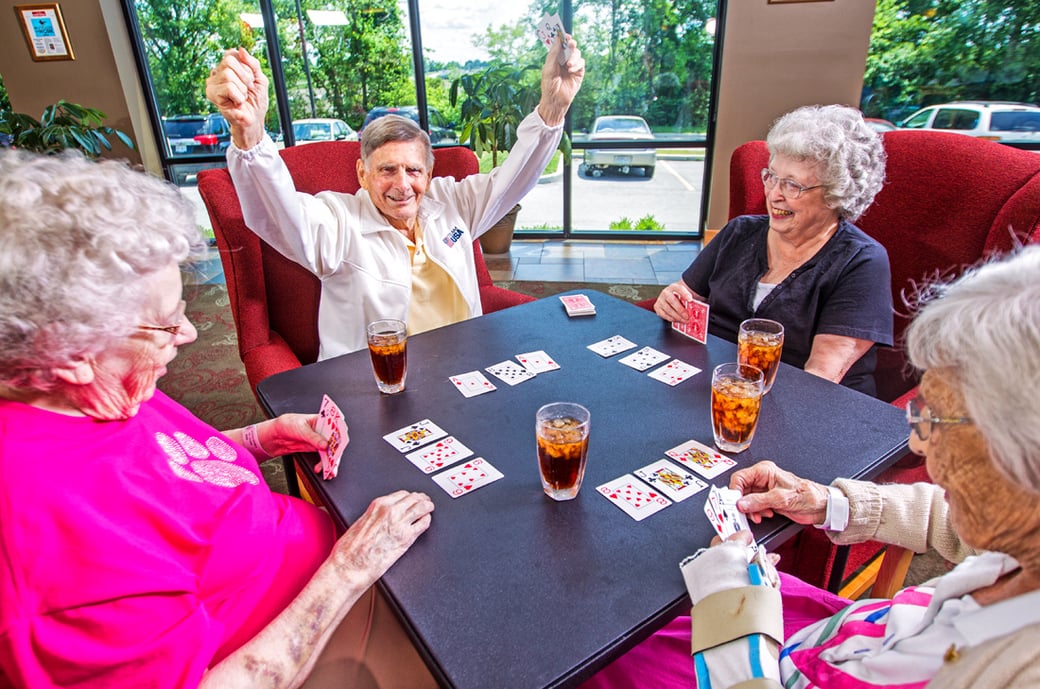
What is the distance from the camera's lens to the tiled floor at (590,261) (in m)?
4.64

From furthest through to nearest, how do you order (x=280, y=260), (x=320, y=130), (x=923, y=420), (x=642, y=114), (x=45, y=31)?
(x=320, y=130) < (x=642, y=114) < (x=45, y=31) < (x=280, y=260) < (x=923, y=420)

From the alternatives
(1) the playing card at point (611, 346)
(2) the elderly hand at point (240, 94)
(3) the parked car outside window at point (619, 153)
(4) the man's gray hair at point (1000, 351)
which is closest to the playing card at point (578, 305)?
(1) the playing card at point (611, 346)

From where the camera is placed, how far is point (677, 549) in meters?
0.89

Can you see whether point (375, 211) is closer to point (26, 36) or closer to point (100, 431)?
point (100, 431)

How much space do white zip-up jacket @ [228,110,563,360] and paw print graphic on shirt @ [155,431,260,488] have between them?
0.82m

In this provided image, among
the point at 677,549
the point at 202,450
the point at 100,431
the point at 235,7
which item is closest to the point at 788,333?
the point at 677,549

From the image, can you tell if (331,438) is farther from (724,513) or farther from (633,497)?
(724,513)

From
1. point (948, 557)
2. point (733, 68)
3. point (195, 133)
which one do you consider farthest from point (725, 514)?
point (195, 133)

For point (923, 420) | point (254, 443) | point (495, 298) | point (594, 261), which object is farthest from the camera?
point (594, 261)

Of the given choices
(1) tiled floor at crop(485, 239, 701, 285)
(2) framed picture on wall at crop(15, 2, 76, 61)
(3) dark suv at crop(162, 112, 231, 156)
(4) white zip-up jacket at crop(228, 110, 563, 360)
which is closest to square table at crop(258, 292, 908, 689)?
(4) white zip-up jacket at crop(228, 110, 563, 360)

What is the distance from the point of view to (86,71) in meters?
5.07

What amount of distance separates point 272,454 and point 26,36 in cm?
587

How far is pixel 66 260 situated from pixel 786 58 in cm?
503

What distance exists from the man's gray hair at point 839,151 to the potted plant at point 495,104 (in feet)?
11.1
